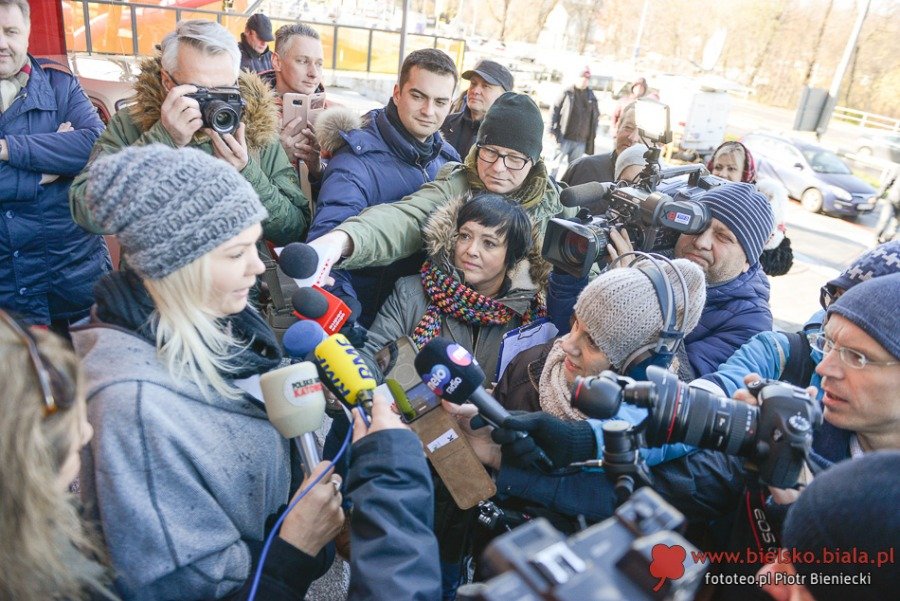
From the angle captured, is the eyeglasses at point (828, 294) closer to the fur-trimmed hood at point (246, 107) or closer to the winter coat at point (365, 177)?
the winter coat at point (365, 177)

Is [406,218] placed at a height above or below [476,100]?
below

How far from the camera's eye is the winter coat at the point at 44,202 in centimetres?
262

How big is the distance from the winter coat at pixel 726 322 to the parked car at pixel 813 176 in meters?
10.5

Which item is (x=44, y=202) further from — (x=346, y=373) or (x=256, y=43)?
(x=256, y=43)

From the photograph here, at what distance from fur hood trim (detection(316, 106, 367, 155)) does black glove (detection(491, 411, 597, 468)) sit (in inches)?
70.5

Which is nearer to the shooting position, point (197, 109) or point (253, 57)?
point (197, 109)

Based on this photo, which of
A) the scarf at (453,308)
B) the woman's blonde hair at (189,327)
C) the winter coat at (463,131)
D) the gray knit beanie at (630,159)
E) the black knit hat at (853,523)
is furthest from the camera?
the winter coat at (463,131)

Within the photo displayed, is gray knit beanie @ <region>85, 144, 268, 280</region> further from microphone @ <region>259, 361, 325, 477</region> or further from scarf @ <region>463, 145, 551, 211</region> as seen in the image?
scarf @ <region>463, 145, 551, 211</region>

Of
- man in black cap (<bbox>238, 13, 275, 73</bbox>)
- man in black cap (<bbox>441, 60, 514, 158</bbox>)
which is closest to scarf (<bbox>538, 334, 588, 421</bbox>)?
man in black cap (<bbox>441, 60, 514, 158</bbox>)

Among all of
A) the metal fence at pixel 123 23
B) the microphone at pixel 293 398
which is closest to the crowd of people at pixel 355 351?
the microphone at pixel 293 398

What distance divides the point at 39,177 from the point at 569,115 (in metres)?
7.42

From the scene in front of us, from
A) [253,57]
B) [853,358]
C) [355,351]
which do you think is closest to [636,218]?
[853,358]

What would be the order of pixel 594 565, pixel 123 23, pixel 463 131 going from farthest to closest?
1. pixel 123 23
2. pixel 463 131
3. pixel 594 565

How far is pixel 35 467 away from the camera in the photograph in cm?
98
